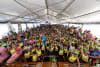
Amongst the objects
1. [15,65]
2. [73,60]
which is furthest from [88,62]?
[15,65]

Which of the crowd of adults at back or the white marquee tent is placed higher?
the white marquee tent

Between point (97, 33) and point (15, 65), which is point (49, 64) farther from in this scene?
point (97, 33)

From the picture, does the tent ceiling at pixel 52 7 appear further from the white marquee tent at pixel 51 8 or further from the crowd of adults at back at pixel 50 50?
the crowd of adults at back at pixel 50 50

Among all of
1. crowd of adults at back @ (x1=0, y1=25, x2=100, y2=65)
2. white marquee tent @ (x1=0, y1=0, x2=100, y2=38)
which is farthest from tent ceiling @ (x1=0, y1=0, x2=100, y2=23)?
crowd of adults at back @ (x1=0, y1=25, x2=100, y2=65)

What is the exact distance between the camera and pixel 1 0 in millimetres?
1148

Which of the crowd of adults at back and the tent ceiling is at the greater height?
the tent ceiling

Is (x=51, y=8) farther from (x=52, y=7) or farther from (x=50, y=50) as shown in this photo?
(x=50, y=50)

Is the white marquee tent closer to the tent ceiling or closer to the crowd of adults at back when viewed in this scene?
the tent ceiling

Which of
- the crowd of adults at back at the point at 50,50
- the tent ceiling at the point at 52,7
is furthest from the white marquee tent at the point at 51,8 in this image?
the crowd of adults at back at the point at 50,50

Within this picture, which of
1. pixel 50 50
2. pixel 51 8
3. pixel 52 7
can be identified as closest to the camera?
pixel 50 50

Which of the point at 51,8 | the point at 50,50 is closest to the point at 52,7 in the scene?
the point at 51,8

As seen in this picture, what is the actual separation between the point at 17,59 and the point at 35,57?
51 cm

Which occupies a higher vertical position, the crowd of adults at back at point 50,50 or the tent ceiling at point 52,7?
the tent ceiling at point 52,7

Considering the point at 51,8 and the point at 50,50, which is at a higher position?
the point at 51,8
